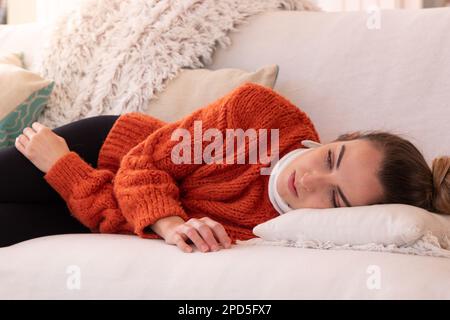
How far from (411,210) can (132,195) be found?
21.7 inches

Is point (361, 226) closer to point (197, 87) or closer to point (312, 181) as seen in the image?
point (312, 181)

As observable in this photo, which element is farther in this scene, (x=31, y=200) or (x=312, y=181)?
(x=31, y=200)

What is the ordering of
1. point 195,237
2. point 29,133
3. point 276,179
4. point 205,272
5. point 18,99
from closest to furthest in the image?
1. point 205,272
2. point 195,237
3. point 276,179
4. point 29,133
5. point 18,99

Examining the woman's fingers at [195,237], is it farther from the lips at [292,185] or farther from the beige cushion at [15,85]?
the beige cushion at [15,85]

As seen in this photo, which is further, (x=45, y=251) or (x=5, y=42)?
(x=5, y=42)

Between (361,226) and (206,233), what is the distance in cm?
27

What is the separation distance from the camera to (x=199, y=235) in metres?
1.28

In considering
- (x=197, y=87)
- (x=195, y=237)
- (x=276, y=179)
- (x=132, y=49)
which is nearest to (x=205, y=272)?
(x=195, y=237)

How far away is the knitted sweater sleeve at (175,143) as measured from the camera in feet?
4.76

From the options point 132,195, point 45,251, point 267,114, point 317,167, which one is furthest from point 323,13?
point 45,251

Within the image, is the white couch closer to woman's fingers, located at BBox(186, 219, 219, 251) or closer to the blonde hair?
woman's fingers, located at BBox(186, 219, 219, 251)
